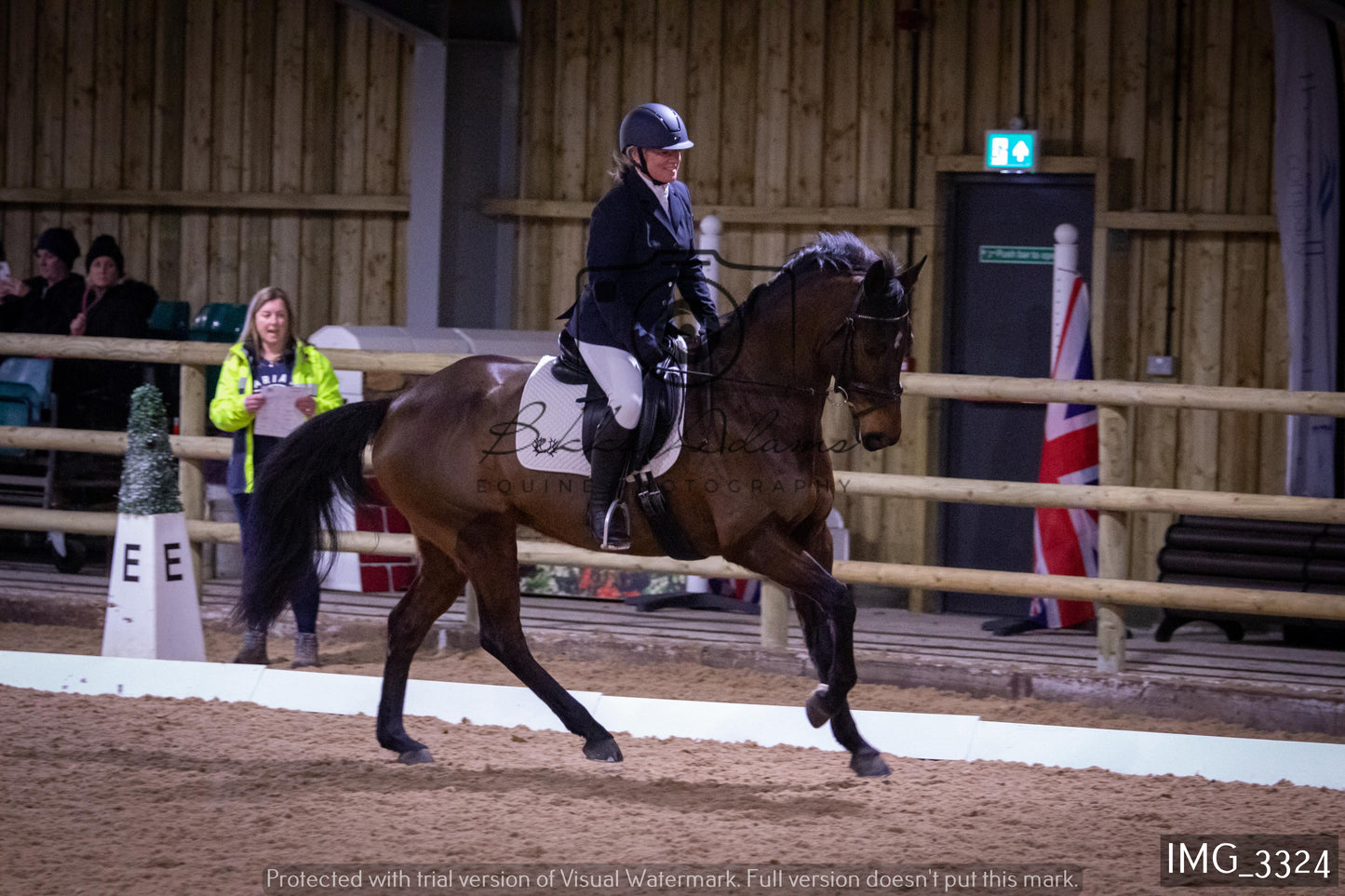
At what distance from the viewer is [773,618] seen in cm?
638

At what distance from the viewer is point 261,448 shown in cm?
635

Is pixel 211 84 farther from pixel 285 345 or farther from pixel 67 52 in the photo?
pixel 285 345

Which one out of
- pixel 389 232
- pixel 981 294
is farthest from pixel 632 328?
pixel 389 232

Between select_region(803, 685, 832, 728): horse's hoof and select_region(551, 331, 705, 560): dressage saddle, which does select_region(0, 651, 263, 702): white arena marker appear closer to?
select_region(551, 331, 705, 560): dressage saddle

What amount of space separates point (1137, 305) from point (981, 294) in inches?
33.9

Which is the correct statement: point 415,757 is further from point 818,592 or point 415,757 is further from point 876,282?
point 876,282

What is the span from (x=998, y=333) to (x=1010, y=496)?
251 cm

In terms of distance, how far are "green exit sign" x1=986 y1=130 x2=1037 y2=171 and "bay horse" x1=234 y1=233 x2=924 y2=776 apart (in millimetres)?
3683

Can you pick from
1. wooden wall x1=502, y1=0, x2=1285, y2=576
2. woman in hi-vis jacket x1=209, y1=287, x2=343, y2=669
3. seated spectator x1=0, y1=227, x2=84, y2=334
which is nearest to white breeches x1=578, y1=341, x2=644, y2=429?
woman in hi-vis jacket x1=209, y1=287, x2=343, y2=669

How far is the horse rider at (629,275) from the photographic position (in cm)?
445

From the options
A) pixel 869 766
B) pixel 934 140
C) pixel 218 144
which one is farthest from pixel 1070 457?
pixel 218 144

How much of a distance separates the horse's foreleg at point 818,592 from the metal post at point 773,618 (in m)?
1.86

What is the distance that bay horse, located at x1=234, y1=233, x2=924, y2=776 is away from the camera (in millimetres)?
4348

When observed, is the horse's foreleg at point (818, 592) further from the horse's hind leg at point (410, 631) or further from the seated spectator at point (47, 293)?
the seated spectator at point (47, 293)
